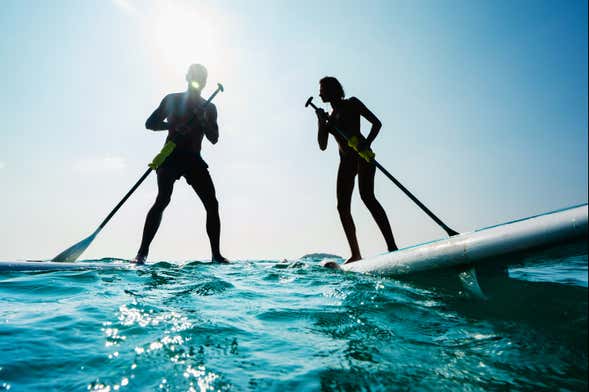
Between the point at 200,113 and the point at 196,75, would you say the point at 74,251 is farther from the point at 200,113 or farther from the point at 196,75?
the point at 196,75

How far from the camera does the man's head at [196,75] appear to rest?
5184mm

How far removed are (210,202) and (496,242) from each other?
4.05m

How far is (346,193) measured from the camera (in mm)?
4723

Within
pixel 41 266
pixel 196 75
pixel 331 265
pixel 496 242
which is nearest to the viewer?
pixel 496 242

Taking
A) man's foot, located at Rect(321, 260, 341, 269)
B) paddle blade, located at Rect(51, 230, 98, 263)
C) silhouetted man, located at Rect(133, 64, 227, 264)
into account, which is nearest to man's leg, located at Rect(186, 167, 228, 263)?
silhouetted man, located at Rect(133, 64, 227, 264)

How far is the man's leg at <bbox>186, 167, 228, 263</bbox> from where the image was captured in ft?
17.1

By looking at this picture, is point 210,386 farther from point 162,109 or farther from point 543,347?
point 162,109

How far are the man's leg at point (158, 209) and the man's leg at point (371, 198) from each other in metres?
2.67

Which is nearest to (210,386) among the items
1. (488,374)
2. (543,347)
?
(488,374)

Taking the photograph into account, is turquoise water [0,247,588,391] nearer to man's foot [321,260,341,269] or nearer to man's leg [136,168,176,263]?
man's foot [321,260,341,269]

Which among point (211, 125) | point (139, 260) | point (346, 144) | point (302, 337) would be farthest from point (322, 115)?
point (302, 337)

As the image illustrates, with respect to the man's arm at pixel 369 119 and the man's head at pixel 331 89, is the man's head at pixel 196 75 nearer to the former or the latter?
the man's head at pixel 331 89

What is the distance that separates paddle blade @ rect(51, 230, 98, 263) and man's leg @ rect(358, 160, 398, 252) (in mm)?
3726

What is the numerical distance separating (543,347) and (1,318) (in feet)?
9.95
